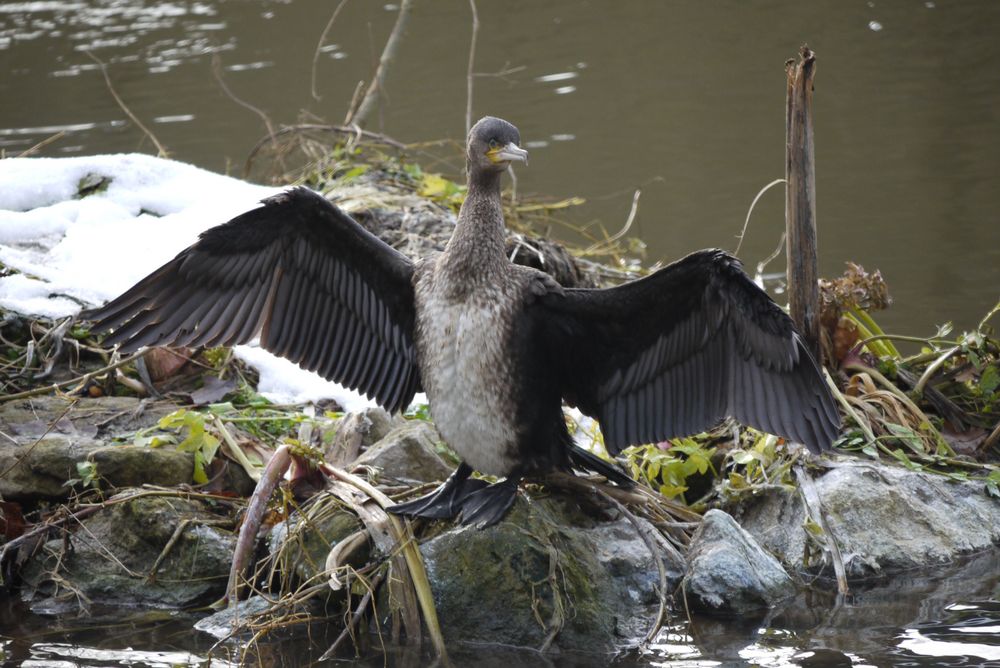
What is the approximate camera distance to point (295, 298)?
4.41 m

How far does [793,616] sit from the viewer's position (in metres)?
4.12

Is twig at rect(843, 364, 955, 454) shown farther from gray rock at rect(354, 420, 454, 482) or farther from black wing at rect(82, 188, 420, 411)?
black wing at rect(82, 188, 420, 411)

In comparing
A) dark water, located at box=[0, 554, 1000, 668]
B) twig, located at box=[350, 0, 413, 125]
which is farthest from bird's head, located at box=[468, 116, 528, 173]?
twig, located at box=[350, 0, 413, 125]

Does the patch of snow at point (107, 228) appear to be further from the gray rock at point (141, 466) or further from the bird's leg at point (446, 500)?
the bird's leg at point (446, 500)

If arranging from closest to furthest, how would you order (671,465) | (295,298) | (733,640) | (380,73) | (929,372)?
(733,640), (295,298), (671,465), (929,372), (380,73)

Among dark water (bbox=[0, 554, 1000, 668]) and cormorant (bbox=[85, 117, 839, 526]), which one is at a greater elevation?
cormorant (bbox=[85, 117, 839, 526])

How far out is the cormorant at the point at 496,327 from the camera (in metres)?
3.99

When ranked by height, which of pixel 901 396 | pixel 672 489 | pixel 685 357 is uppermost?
pixel 685 357

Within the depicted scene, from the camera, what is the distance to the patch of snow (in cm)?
555

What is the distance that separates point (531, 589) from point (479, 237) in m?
1.15

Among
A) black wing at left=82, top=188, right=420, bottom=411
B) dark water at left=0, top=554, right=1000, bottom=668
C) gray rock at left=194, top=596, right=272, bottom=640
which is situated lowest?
dark water at left=0, top=554, right=1000, bottom=668

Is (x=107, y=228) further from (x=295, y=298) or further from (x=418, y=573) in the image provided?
(x=418, y=573)

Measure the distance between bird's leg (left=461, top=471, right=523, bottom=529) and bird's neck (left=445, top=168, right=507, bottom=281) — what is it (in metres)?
0.69

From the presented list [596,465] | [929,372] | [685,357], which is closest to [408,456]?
[596,465]
